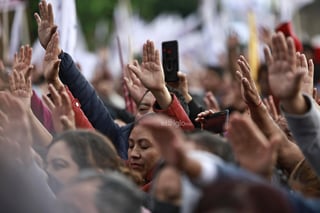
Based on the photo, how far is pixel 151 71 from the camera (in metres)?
6.40

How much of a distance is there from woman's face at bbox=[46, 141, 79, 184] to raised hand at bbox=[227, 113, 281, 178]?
863 mm

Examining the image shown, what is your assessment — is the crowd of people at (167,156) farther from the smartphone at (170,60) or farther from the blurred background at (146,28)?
the blurred background at (146,28)

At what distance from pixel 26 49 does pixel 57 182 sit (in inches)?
79.8

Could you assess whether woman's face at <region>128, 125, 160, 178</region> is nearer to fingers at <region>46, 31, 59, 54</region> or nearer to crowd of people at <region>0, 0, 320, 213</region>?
crowd of people at <region>0, 0, 320, 213</region>

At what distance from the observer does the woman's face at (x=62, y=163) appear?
16.0 feet

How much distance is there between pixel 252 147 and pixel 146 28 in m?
18.6

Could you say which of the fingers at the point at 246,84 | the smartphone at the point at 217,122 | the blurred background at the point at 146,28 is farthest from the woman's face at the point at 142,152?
the blurred background at the point at 146,28

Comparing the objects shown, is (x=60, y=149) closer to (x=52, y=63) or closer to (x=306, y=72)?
(x=306, y=72)

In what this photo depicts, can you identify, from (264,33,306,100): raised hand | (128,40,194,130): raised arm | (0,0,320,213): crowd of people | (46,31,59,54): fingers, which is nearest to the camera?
(0,0,320,213): crowd of people

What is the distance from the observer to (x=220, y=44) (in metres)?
18.3

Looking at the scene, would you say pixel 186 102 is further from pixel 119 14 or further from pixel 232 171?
pixel 119 14

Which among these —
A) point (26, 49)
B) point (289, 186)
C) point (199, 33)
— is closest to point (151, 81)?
point (26, 49)

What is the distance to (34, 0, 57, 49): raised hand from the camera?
684 centimetres

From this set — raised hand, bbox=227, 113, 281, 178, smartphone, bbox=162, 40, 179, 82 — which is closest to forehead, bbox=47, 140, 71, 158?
raised hand, bbox=227, 113, 281, 178
